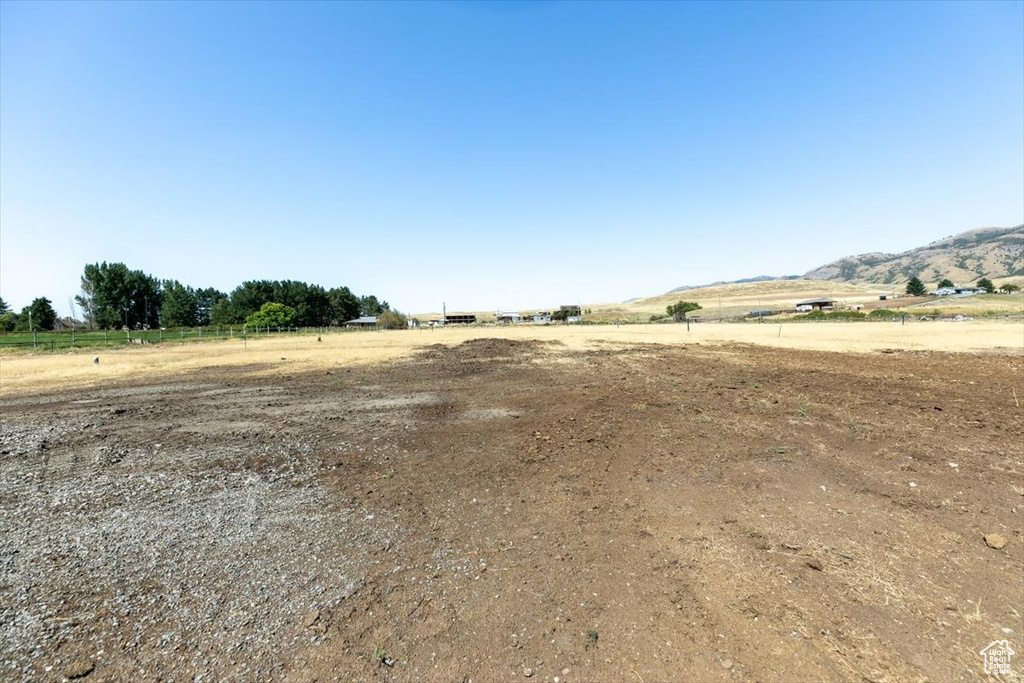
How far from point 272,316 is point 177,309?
102ft

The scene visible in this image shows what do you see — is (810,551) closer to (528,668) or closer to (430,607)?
(528,668)

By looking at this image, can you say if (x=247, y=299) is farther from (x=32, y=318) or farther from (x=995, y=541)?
(x=995, y=541)

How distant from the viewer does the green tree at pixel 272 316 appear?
10135 cm

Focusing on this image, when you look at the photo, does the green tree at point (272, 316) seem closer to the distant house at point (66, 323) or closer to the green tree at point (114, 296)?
the green tree at point (114, 296)

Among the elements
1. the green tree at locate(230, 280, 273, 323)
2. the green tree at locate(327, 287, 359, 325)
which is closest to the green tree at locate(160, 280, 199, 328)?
the green tree at locate(230, 280, 273, 323)

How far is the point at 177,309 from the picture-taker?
10956 centimetres

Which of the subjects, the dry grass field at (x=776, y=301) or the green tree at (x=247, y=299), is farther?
the green tree at (x=247, y=299)

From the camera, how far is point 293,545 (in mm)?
4453

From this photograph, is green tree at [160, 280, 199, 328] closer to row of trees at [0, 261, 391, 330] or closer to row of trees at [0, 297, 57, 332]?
row of trees at [0, 261, 391, 330]

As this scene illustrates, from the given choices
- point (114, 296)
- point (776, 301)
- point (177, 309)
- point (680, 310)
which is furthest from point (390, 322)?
point (776, 301)

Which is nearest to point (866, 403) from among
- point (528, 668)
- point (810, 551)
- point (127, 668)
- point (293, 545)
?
point (810, 551)

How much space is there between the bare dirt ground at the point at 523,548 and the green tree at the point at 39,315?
109095 mm

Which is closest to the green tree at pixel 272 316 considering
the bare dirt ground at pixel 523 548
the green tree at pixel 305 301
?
the green tree at pixel 305 301

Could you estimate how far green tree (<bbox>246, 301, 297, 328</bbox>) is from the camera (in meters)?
101
